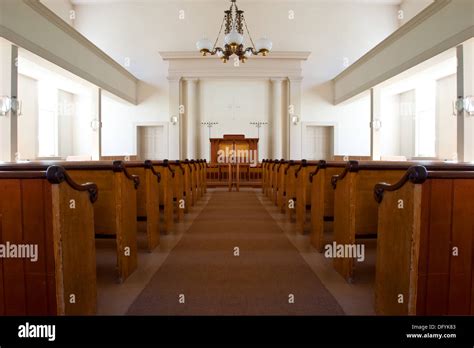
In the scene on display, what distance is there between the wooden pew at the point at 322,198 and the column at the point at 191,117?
904 centimetres

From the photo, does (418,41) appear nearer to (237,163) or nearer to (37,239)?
(237,163)

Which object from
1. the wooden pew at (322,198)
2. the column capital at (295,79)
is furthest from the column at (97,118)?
the wooden pew at (322,198)

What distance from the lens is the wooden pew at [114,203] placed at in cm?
277

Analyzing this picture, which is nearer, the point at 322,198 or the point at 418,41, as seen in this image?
the point at 322,198

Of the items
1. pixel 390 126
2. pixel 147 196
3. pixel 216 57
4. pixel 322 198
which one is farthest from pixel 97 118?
pixel 390 126

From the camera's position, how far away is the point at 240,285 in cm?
263

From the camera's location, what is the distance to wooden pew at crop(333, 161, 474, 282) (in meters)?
2.75

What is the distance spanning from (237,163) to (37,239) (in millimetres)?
8739

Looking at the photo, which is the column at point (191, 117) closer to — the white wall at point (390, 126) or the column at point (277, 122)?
the column at point (277, 122)

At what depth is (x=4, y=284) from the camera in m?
1.81

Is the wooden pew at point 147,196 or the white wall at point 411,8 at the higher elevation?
the white wall at point 411,8

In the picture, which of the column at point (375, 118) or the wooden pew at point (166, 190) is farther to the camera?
the column at point (375, 118)

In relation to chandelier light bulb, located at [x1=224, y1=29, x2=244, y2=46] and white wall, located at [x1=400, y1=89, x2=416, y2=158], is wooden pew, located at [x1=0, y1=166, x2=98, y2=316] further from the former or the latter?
white wall, located at [x1=400, y1=89, x2=416, y2=158]

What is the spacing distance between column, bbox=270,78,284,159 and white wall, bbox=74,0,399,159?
3.01 ft
